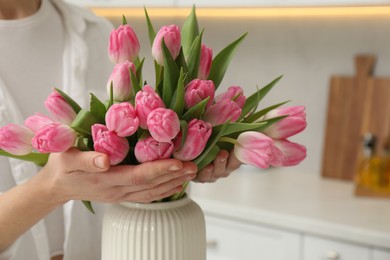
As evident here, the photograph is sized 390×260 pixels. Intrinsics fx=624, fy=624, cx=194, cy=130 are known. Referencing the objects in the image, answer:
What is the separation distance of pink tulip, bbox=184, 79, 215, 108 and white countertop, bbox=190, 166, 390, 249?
1.14 metres

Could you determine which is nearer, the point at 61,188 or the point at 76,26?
the point at 61,188

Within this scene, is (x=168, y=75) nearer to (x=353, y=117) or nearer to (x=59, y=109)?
(x=59, y=109)

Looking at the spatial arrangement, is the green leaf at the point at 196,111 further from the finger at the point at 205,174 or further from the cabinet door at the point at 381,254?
the cabinet door at the point at 381,254

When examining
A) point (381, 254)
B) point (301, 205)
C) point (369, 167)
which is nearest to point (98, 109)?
point (381, 254)

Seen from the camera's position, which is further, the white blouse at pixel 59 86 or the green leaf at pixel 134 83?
the white blouse at pixel 59 86

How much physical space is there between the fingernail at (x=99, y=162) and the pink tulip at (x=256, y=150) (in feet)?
0.61

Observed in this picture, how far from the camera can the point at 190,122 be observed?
0.82m

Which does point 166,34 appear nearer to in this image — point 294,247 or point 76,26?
point 76,26

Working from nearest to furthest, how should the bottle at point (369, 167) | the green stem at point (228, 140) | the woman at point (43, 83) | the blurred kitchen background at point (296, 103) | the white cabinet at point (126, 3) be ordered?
the green stem at point (228, 140), the woman at point (43, 83), the blurred kitchen background at point (296, 103), the bottle at point (369, 167), the white cabinet at point (126, 3)

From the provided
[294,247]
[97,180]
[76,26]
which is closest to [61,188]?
[97,180]

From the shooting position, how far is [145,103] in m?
0.79

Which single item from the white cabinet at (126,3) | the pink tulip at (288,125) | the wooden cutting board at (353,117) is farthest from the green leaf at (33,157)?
the wooden cutting board at (353,117)

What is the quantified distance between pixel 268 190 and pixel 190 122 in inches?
60.1

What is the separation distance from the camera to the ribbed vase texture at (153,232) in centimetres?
88
